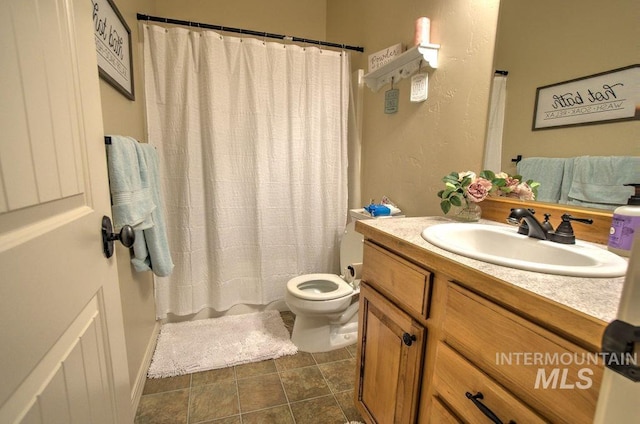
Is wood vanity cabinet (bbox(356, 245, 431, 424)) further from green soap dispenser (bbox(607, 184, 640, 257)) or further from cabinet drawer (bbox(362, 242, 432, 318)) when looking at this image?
green soap dispenser (bbox(607, 184, 640, 257))

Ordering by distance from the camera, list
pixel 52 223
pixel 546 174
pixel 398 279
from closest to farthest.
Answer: pixel 52 223 → pixel 398 279 → pixel 546 174

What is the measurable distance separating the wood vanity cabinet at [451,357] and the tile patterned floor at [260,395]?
0.31 m

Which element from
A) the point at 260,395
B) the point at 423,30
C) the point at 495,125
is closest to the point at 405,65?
the point at 423,30

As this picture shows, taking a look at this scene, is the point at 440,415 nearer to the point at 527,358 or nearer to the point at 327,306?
the point at 527,358

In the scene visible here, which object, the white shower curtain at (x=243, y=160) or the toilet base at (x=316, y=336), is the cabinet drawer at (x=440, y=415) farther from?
the white shower curtain at (x=243, y=160)

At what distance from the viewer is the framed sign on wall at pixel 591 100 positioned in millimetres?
822

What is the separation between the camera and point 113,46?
4.09 ft

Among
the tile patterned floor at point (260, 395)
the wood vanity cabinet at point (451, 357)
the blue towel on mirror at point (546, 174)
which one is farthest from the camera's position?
the tile patterned floor at point (260, 395)

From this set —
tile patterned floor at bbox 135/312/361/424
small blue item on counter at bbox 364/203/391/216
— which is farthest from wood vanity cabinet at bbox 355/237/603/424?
small blue item on counter at bbox 364/203/391/216

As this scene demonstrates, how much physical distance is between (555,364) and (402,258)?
0.46 m

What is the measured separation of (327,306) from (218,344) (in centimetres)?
76

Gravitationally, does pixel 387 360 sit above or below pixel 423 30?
below

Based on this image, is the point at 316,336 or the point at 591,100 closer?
the point at 591,100

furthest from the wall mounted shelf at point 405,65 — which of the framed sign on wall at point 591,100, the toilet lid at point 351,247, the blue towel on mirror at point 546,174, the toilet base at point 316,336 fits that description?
the toilet base at point 316,336
